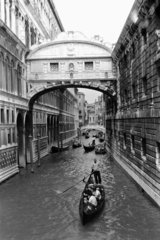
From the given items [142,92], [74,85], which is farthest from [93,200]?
[74,85]

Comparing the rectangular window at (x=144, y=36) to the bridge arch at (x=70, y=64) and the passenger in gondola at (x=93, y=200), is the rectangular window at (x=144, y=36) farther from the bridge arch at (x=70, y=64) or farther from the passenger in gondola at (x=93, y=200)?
the bridge arch at (x=70, y=64)

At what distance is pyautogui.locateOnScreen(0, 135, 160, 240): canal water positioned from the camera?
8.60 meters

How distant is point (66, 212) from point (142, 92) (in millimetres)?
5990

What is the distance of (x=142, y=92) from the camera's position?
12758 millimetres

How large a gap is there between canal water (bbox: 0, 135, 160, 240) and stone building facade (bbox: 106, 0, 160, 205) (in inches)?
32.6

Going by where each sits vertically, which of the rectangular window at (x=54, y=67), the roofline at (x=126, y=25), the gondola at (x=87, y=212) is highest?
the roofline at (x=126, y=25)

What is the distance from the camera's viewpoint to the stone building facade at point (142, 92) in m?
10.4

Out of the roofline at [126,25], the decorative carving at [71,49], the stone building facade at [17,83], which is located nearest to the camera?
the roofline at [126,25]

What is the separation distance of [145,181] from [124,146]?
570 cm

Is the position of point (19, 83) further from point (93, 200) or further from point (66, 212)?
point (93, 200)

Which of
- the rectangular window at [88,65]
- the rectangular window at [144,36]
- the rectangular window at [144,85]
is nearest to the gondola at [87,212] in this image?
the rectangular window at [144,85]

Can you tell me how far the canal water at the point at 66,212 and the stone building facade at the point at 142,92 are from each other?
32.6 inches

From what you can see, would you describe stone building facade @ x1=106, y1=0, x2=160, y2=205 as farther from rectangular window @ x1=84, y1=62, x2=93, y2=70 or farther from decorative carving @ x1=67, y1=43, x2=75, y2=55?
decorative carving @ x1=67, y1=43, x2=75, y2=55

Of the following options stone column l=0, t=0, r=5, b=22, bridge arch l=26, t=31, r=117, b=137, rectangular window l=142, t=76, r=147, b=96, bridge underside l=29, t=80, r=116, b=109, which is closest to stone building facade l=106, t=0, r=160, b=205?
rectangular window l=142, t=76, r=147, b=96
